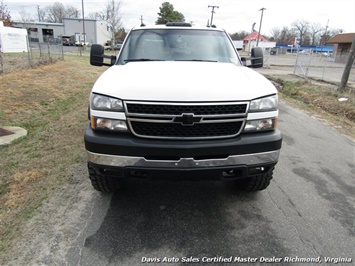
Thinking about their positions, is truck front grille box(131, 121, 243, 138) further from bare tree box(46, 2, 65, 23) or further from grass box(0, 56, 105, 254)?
bare tree box(46, 2, 65, 23)

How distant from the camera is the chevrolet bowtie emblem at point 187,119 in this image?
251cm

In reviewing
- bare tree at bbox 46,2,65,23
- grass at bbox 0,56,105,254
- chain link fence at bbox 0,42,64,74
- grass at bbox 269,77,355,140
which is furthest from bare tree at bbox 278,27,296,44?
grass at bbox 0,56,105,254

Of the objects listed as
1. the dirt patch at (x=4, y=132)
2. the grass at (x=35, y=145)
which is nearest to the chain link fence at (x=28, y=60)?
the grass at (x=35, y=145)

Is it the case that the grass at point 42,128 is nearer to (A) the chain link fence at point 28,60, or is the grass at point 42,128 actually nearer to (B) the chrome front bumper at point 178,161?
(B) the chrome front bumper at point 178,161

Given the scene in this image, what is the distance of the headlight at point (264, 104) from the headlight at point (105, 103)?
1240 mm

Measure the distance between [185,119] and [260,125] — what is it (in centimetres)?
77

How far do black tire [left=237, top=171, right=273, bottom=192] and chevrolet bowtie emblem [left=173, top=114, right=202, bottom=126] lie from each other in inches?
43.4

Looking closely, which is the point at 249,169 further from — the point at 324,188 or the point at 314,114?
the point at 314,114

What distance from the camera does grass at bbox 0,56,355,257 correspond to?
326 cm

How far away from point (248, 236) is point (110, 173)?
1472 mm

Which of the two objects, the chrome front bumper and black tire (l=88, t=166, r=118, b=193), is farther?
black tire (l=88, t=166, r=118, b=193)

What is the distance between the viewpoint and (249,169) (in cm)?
271

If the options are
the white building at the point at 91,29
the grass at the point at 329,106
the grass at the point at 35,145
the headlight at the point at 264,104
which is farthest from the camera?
the white building at the point at 91,29

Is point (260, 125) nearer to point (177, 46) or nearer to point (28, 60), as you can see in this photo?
point (177, 46)
